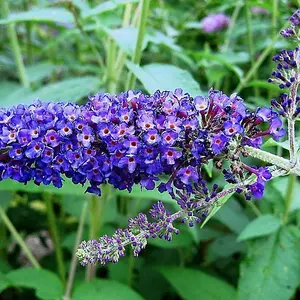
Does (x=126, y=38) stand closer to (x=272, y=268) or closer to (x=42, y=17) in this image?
(x=42, y=17)

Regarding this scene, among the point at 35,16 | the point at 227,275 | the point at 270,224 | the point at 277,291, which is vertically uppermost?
the point at 35,16

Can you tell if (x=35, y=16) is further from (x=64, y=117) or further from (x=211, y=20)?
(x=211, y=20)

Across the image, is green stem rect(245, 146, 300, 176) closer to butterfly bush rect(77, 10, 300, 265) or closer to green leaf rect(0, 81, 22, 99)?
butterfly bush rect(77, 10, 300, 265)

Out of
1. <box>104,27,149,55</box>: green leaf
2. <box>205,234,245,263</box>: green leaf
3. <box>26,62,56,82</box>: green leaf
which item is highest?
<box>104,27,149,55</box>: green leaf

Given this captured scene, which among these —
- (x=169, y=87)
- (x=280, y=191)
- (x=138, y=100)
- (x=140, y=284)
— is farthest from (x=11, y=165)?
(x=140, y=284)

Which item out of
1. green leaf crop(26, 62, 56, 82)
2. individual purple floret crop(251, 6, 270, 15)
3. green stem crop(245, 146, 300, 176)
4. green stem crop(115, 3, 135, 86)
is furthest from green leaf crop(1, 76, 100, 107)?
individual purple floret crop(251, 6, 270, 15)

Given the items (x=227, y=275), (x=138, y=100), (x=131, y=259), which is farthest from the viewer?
(x=227, y=275)

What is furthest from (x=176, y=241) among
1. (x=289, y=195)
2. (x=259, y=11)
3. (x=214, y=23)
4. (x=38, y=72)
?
(x=259, y=11)
